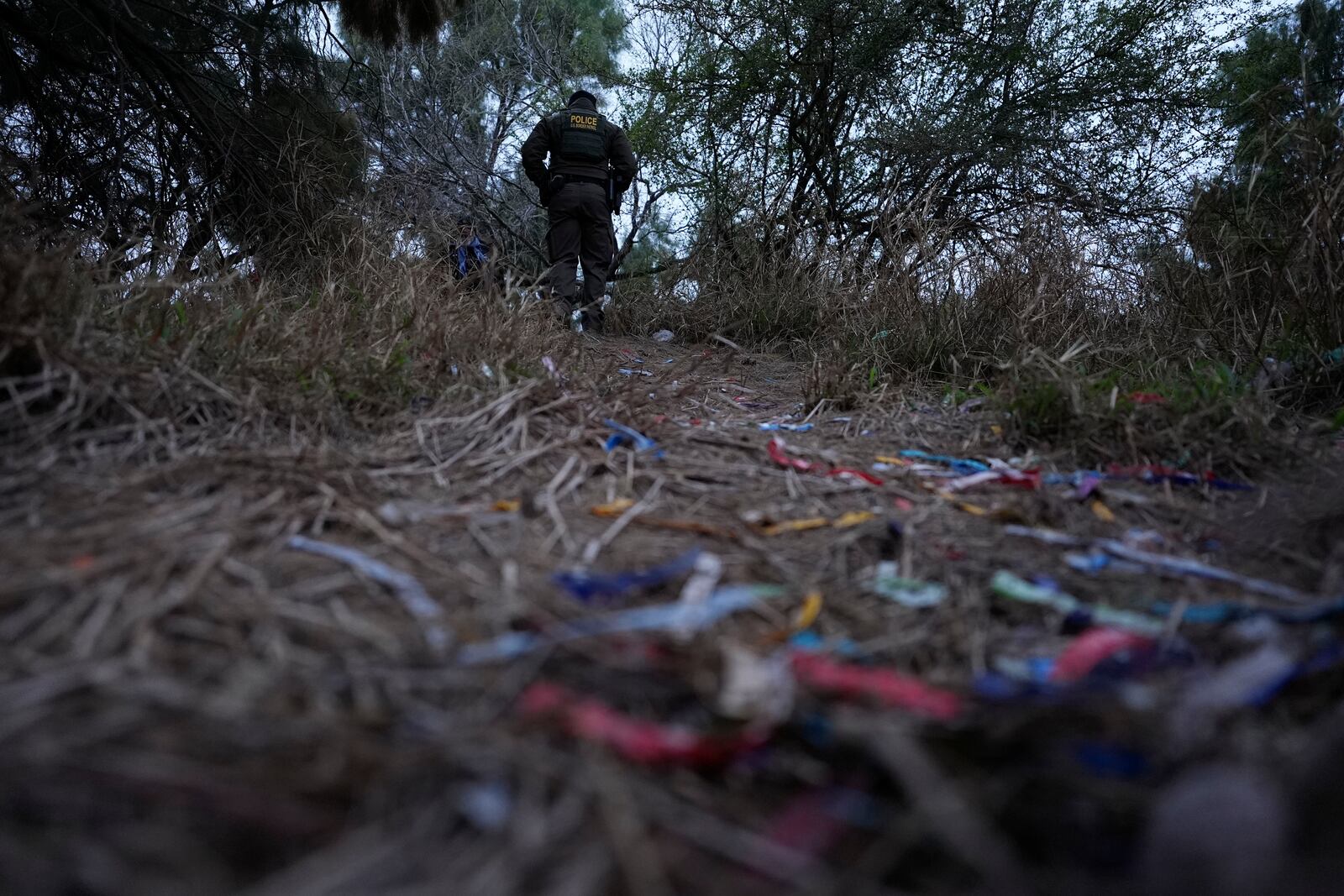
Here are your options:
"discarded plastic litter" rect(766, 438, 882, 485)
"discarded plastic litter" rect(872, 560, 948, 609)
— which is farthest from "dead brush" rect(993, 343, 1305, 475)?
"discarded plastic litter" rect(872, 560, 948, 609)

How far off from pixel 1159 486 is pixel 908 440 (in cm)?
80

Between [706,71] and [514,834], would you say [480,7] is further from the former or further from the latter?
[514,834]

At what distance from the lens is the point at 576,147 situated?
17.9ft

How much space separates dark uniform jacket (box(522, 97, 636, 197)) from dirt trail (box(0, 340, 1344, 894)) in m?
4.35

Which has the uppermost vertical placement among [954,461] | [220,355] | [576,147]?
[576,147]

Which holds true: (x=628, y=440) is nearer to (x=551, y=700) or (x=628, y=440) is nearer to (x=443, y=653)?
(x=443, y=653)

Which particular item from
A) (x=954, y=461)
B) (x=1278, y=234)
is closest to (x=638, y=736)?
(x=954, y=461)

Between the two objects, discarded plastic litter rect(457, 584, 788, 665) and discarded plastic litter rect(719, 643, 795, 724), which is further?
discarded plastic litter rect(457, 584, 788, 665)

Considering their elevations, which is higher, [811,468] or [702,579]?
[811,468]

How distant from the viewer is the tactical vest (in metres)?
5.45

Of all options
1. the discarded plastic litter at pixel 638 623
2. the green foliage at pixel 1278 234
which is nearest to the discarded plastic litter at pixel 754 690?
the discarded plastic litter at pixel 638 623

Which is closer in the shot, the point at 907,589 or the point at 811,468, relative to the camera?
the point at 907,589

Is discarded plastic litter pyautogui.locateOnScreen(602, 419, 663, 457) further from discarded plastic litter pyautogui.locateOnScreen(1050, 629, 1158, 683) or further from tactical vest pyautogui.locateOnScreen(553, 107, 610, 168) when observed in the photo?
tactical vest pyautogui.locateOnScreen(553, 107, 610, 168)

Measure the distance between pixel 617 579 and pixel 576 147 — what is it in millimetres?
4925
